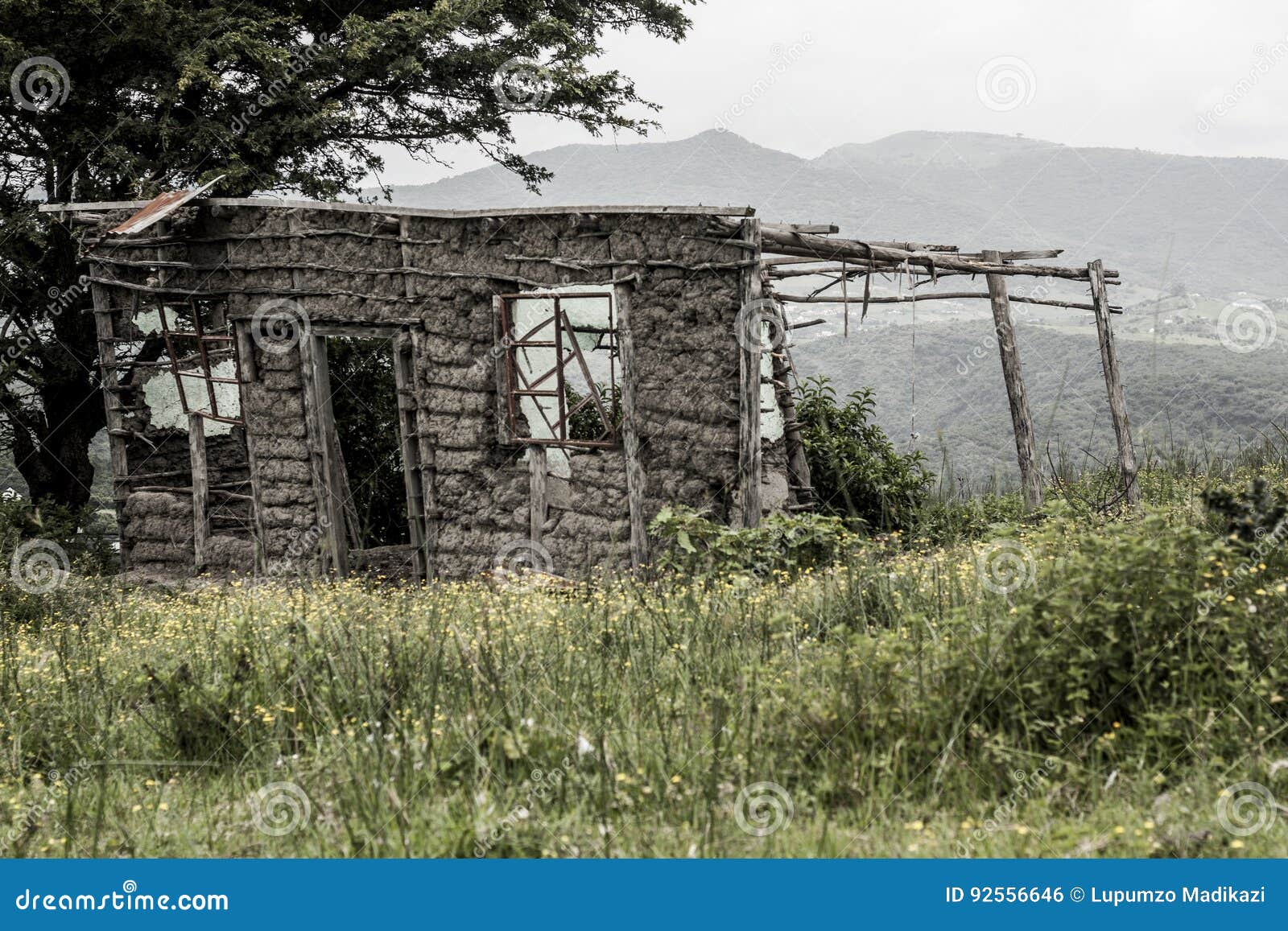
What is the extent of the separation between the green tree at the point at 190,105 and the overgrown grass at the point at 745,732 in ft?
28.7

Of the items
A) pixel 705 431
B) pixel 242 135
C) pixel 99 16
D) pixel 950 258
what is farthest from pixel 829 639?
pixel 99 16

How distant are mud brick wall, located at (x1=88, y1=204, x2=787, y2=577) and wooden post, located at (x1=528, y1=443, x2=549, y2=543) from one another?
0.26 ft

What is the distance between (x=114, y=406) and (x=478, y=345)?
434 centimetres

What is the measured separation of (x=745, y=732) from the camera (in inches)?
154

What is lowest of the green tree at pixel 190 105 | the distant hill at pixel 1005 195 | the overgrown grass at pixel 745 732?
the overgrown grass at pixel 745 732

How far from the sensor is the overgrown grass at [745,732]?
3.35 meters

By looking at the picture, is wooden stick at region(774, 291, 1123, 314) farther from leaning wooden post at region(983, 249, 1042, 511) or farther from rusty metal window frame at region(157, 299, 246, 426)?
rusty metal window frame at region(157, 299, 246, 426)

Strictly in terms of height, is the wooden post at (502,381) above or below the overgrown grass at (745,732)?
above

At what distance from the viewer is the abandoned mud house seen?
8.20 meters

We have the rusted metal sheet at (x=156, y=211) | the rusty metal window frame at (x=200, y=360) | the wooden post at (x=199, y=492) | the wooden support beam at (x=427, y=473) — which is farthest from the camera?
the wooden post at (x=199, y=492)

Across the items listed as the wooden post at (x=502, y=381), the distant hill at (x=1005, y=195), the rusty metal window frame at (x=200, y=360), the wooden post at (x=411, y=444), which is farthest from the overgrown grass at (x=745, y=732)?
the distant hill at (x=1005, y=195)

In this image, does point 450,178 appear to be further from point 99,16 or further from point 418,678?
point 418,678

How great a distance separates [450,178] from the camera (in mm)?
151375

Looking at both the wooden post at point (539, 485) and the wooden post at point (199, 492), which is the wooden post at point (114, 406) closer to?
the wooden post at point (199, 492)
